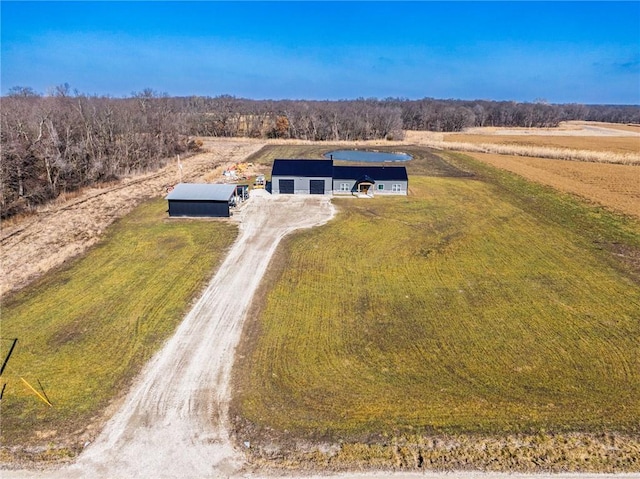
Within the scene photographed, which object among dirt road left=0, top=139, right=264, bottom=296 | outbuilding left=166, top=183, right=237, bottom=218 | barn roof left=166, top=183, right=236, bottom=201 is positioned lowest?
dirt road left=0, top=139, right=264, bottom=296

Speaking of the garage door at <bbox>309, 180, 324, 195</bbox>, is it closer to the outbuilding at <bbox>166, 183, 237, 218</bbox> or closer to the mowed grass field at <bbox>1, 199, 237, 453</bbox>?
the outbuilding at <bbox>166, 183, 237, 218</bbox>

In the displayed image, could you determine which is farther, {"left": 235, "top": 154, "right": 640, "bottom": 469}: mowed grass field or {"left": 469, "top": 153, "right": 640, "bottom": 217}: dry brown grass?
{"left": 469, "top": 153, "right": 640, "bottom": 217}: dry brown grass

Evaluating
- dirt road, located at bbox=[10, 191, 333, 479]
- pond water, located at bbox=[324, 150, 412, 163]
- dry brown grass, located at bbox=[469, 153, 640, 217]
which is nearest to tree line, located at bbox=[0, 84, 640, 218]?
pond water, located at bbox=[324, 150, 412, 163]

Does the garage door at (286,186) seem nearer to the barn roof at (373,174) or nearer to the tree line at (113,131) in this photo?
the barn roof at (373,174)

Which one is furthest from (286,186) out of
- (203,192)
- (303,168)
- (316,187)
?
(203,192)

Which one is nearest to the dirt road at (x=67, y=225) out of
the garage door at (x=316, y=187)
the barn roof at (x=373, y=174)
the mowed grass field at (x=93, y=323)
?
the mowed grass field at (x=93, y=323)

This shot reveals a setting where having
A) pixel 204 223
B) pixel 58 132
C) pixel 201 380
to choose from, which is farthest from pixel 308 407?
pixel 58 132

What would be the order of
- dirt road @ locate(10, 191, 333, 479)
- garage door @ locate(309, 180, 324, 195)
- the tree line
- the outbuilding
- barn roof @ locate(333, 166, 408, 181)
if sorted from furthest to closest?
barn roof @ locate(333, 166, 408, 181) < garage door @ locate(309, 180, 324, 195) < the tree line < the outbuilding < dirt road @ locate(10, 191, 333, 479)
